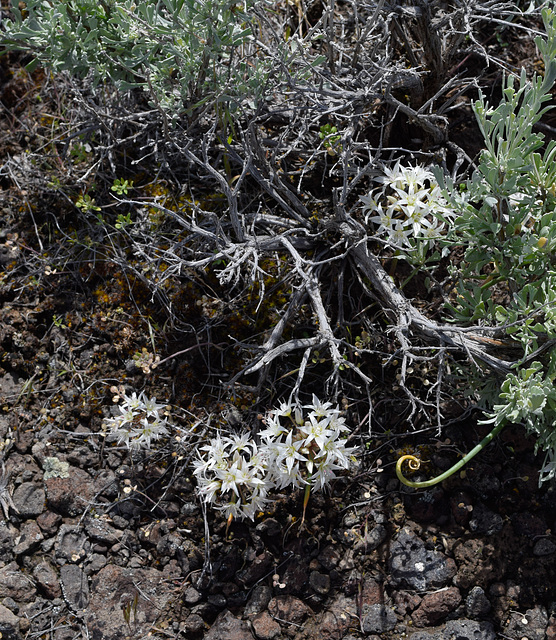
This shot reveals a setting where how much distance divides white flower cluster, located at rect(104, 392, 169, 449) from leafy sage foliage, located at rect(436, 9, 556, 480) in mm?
1391

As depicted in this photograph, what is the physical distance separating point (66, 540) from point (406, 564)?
5.02 ft

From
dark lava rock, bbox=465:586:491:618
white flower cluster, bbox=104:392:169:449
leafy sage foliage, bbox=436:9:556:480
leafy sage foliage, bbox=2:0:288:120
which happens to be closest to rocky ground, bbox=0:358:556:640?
dark lava rock, bbox=465:586:491:618

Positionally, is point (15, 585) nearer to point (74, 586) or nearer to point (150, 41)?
point (74, 586)

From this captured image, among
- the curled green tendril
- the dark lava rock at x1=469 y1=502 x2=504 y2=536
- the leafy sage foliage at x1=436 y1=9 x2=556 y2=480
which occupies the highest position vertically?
the leafy sage foliage at x1=436 y1=9 x2=556 y2=480

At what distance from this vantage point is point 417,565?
8.31 feet

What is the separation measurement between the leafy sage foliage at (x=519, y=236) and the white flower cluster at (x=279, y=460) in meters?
0.62

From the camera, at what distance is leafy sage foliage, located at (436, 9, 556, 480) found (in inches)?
77.4

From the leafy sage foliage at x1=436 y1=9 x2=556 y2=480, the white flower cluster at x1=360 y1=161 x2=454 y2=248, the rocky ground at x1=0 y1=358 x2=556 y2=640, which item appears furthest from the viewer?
the rocky ground at x1=0 y1=358 x2=556 y2=640

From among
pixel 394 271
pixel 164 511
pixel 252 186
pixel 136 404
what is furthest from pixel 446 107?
pixel 164 511

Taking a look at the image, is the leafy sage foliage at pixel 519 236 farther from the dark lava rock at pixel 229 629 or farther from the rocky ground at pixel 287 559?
the dark lava rock at pixel 229 629

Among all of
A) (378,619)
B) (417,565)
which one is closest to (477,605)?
(417,565)

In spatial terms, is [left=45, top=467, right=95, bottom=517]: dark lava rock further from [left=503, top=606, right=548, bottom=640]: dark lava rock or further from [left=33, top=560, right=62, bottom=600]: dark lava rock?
[left=503, top=606, right=548, bottom=640]: dark lava rock

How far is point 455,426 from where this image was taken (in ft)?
8.93

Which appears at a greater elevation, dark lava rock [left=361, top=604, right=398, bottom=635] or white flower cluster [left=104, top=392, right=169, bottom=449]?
white flower cluster [left=104, top=392, right=169, bottom=449]
